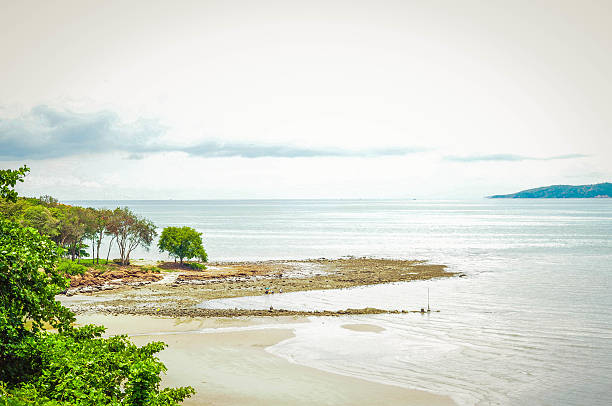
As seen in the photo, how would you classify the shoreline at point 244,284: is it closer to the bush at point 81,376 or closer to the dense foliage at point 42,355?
the bush at point 81,376

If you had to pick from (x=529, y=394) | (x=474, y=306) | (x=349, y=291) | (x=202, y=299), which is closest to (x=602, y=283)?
(x=474, y=306)

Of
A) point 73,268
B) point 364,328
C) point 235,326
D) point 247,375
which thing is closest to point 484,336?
point 364,328

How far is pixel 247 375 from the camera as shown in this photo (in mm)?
29344

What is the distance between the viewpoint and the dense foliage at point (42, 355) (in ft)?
38.1

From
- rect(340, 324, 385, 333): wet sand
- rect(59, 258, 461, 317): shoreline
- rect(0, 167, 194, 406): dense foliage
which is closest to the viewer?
A: rect(0, 167, 194, 406): dense foliage

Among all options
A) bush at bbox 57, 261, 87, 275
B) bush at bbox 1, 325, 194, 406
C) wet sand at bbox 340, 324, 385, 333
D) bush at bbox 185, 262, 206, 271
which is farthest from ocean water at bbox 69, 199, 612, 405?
bush at bbox 185, 262, 206, 271

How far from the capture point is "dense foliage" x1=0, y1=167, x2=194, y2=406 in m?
11.6

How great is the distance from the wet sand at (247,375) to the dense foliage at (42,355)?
1357 cm

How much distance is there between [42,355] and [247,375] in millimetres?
18521

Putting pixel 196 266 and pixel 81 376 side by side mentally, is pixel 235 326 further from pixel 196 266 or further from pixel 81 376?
pixel 196 266

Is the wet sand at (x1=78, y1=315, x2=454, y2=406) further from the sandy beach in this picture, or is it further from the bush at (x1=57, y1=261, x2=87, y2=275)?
the bush at (x1=57, y1=261, x2=87, y2=275)

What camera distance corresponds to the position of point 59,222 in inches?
2645

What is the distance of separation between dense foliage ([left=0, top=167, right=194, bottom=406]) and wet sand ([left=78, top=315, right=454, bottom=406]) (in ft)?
44.5

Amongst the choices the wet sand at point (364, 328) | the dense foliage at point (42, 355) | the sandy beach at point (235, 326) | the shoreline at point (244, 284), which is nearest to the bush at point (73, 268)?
the sandy beach at point (235, 326)
